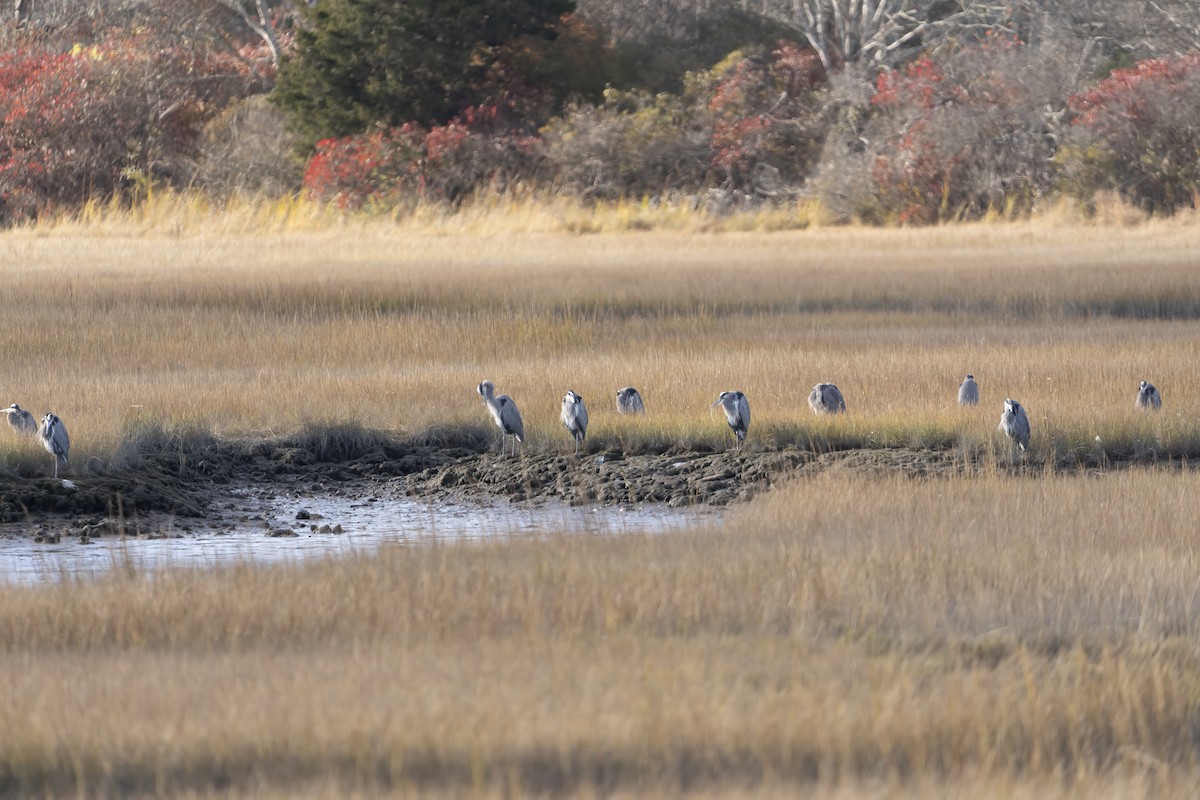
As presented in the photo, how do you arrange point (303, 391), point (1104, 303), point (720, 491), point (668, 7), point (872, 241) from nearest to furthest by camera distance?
point (720, 491), point (303, 391), point (1104, 303), point (872, 241), point (668, 7)

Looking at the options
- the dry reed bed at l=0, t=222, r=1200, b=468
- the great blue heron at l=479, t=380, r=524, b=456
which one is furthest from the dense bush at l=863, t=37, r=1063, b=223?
the great blue heron at l=479, t=380, r=524, b=456

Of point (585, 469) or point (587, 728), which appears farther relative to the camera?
point (585, 469)

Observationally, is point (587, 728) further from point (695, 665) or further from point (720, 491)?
point (720, 491)

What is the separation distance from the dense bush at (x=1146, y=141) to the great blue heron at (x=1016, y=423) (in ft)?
59.5

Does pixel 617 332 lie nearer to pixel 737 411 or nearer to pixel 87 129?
pixel 737 411

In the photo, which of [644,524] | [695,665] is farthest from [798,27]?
[695,665]

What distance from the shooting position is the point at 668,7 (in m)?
37.1

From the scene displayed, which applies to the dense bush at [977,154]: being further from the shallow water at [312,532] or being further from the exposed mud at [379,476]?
the shallow water at [312,532]

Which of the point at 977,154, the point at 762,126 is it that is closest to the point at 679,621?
the point at 977,154

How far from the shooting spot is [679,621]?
5766 millimetres

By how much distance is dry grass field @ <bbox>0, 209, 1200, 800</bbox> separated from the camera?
169 inches

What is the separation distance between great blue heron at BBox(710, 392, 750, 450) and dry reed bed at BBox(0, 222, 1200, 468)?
1.37 feet

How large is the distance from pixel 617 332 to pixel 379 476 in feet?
18.8

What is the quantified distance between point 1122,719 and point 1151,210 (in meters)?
23.3
